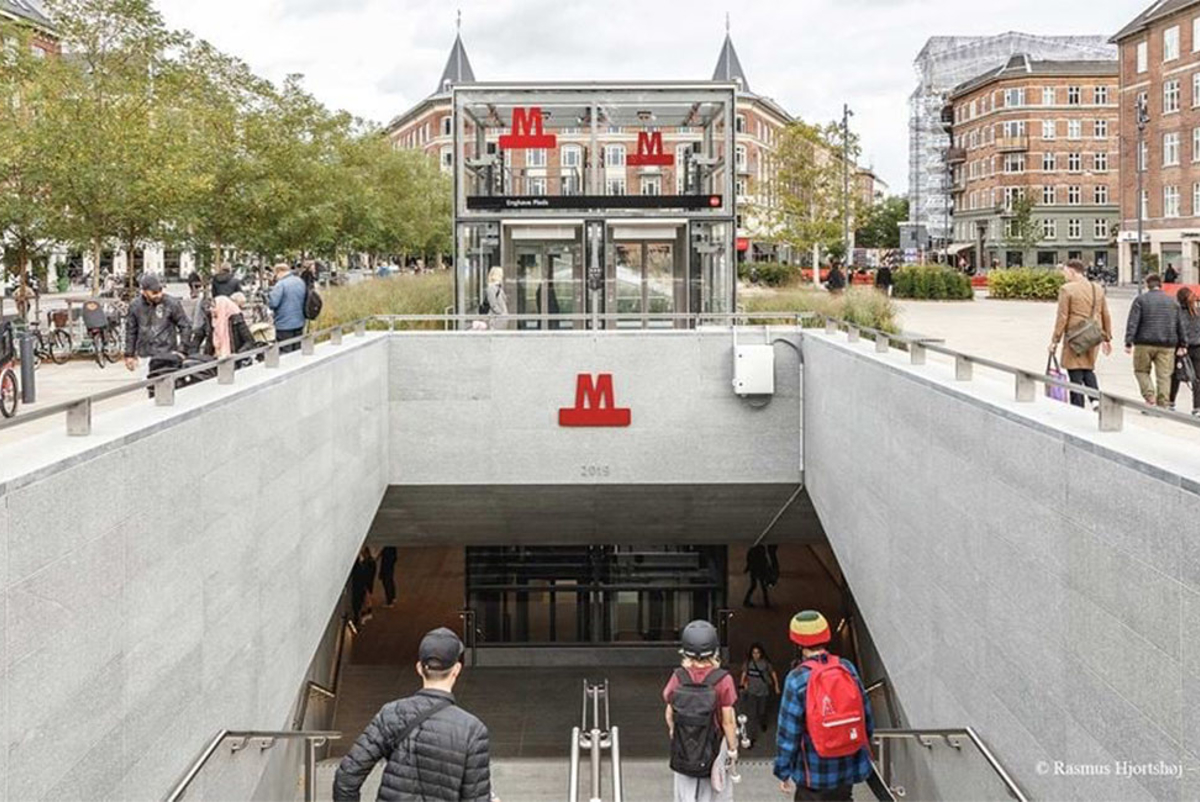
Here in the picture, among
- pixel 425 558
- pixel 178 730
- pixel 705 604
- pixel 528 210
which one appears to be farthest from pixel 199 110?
pixel 178 730

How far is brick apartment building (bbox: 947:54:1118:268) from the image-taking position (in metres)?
90.1

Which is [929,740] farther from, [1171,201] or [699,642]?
[1171,201]

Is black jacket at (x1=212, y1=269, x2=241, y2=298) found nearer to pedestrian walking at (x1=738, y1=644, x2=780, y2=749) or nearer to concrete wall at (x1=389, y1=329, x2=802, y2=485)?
concrete wall at (x1=389, y1=329, x2=802, y2=485)

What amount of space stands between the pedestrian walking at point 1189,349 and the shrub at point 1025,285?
85.5 feet

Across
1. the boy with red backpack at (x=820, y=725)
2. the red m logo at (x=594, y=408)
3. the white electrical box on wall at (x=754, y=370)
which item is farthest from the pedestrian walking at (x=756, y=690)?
the boy with red backpack at (x=820, y=725)

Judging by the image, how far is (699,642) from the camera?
759 centimetres

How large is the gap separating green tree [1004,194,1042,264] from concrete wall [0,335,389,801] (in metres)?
77.3

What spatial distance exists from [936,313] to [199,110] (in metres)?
20.8

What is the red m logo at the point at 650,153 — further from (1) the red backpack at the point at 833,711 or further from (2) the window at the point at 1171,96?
(2) the window at the point at 1171,96

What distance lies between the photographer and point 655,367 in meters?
18.3

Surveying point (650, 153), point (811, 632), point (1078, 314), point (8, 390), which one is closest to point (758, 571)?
point (650, 153)

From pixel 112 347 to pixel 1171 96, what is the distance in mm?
55842

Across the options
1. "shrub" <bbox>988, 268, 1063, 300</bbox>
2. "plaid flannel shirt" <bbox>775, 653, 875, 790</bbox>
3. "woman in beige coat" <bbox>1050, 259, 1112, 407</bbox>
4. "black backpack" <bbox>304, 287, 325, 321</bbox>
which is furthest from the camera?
"shrub" <bbox>988, 268, 1063, 300</bbox>

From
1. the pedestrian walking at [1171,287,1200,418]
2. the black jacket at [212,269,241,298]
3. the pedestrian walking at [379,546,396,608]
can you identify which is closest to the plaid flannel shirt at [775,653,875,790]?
the pedestrian walking at [1171,287,1200,418]
